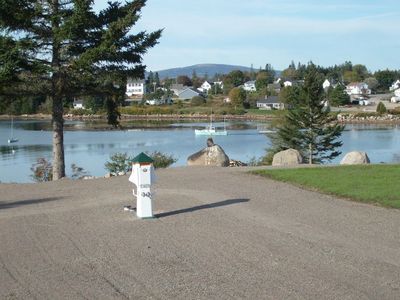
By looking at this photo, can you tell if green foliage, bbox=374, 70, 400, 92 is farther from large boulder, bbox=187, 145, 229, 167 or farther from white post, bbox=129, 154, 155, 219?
white post, bbox=129, 154, 155, 219

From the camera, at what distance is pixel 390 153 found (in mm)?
48188

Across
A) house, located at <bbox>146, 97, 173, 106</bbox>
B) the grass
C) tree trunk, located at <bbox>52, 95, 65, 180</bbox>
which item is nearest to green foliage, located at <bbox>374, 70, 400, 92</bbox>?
house, located at <bbox>146, 97, 173, 106</bbox>

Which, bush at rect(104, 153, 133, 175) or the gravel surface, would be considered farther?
bush at rect(104, 153, 133, 175)

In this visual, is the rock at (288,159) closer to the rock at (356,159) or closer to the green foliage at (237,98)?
the rock at (356,159)

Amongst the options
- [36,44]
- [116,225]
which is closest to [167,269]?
[116,225]

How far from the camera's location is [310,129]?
44281 mm

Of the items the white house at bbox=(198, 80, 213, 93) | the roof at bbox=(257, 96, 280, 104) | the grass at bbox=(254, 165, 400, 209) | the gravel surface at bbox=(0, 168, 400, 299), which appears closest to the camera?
the gravel surface at bbox=(0, 168, 400, 299)

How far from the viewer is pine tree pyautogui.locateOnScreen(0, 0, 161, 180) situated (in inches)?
679

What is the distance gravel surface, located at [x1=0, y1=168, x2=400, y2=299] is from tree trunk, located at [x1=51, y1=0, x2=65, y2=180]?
16.8 feet

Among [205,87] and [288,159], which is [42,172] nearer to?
[288,159]

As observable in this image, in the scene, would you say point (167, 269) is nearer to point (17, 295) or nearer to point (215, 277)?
point (215, 277)

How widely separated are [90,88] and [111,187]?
5.02 meters

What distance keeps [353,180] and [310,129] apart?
2930 cm

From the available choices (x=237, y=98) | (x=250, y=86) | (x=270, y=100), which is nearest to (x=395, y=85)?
(x=250, y=86)
